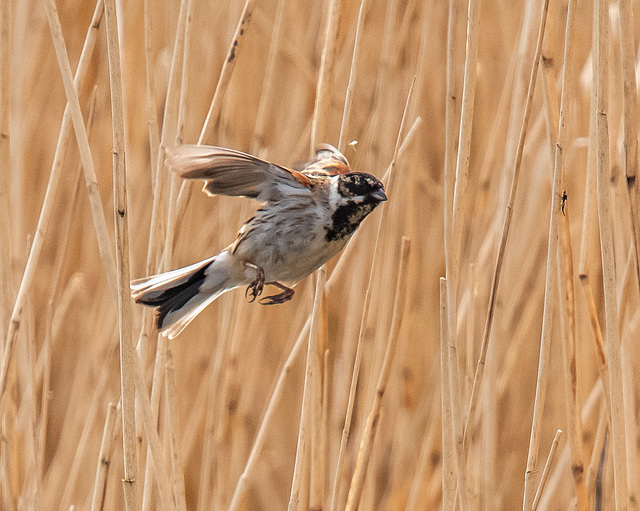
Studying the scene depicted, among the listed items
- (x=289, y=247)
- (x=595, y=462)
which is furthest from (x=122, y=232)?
(x=595, y=462)

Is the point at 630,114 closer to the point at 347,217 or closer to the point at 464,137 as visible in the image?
the point at 464,137

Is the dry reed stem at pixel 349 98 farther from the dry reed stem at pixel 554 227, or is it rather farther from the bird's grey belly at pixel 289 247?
the dry reed stem at pixel 554 227

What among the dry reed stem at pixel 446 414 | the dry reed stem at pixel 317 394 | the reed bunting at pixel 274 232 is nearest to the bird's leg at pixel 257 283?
the reed bunting at pixel 274 232

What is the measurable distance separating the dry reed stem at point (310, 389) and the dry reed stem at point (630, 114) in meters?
0.47

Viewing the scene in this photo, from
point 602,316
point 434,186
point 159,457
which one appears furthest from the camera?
point 434,186

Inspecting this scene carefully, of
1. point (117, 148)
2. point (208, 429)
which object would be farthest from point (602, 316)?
point (117, 148)

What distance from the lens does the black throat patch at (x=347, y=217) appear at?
1208 mm

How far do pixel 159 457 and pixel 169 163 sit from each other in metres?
0.42

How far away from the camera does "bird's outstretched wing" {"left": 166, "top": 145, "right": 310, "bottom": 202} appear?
1.03m

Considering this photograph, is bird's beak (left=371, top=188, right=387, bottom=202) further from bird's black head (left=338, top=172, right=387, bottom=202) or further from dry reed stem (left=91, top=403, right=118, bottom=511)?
dry reed stem (left=91, top=403, right=118, bottom=511)

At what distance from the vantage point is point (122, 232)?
94 centimetres

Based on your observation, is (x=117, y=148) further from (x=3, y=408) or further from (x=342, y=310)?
(x=342, y=310)

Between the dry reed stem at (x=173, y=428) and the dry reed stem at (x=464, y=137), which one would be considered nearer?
the dry reed stem at (x=464, y=137)

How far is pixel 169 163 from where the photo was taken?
100cm
